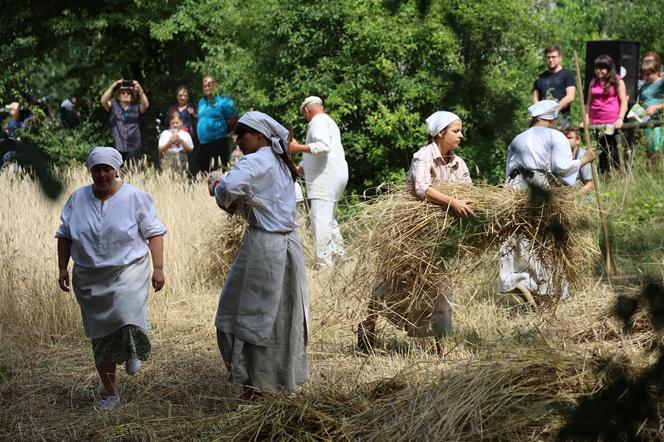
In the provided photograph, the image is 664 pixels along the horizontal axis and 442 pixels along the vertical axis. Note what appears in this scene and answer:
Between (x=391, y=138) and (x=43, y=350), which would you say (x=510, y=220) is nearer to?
(x=43, y=350)

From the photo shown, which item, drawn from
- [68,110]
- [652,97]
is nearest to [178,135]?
[652,97]

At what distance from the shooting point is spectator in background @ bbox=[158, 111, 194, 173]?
43.3 ft

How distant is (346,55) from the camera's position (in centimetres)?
1231

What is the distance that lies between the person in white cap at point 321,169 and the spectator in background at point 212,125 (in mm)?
2867

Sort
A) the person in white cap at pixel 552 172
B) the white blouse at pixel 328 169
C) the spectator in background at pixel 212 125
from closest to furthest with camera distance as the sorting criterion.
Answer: the person in white cap at pixel 552 172 → the white blouse at pixel 328 169 → the spectator in background at pixel 212 125

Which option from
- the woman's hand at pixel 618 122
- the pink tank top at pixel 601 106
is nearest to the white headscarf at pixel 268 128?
the woman's hand at pixel 618 122

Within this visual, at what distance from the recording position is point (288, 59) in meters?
12.5

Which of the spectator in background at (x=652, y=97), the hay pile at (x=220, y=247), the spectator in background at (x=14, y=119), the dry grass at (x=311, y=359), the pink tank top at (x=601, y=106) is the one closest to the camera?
the spectator in background at (x=14, y=119)

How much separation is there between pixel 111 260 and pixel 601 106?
6297mm

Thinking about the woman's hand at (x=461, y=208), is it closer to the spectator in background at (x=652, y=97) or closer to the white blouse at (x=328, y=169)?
the spectator in background at (x=652, y=97)

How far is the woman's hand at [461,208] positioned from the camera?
6254 millimetres

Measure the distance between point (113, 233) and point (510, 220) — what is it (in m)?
2.39

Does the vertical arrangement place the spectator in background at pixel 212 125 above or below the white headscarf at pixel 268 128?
below

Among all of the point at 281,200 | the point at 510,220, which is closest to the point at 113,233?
the point at 281,200
